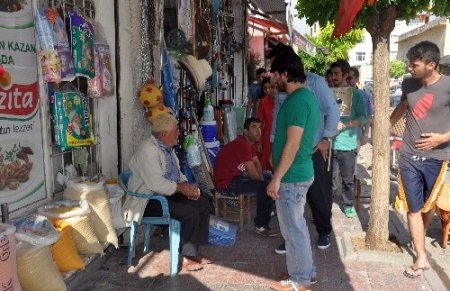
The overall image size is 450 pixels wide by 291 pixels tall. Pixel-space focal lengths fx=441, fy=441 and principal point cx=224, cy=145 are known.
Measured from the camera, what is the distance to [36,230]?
2.73 metres

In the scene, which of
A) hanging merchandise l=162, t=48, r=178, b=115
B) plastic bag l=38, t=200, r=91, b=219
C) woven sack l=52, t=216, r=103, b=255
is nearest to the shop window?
plastic bag l=38, t=200, r=91, b=219

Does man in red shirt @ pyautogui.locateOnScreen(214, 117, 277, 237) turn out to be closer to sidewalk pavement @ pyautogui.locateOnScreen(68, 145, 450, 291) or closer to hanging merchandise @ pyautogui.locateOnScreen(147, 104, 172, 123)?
sidewalk pavement @ pyautogui.locateOnScreen(68, 145, 450, 291)

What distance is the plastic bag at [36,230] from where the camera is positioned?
8.69 ft

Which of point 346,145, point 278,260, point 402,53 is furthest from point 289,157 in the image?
point 402,53

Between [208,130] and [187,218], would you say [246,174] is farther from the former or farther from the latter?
[208,130]

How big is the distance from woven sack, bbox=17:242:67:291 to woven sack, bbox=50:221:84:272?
0.58 feet

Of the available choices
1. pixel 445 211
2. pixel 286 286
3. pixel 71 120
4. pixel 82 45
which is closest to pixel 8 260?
pixel 71 120

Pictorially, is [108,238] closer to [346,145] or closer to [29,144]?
Answer: [29,144]

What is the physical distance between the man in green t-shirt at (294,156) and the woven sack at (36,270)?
153 cm

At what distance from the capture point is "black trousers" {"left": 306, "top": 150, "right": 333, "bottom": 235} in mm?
4188

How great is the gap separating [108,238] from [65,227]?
1.58 ft

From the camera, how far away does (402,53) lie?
4822 cm

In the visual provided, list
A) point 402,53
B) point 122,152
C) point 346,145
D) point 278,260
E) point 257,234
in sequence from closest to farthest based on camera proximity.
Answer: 1. point 278,260
2. point 122,152
3. point 257,234
4. point 346,145
5. point 402,53

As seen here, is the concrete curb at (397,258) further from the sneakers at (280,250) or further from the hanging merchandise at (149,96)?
the hanging merchandise at (149,96)
